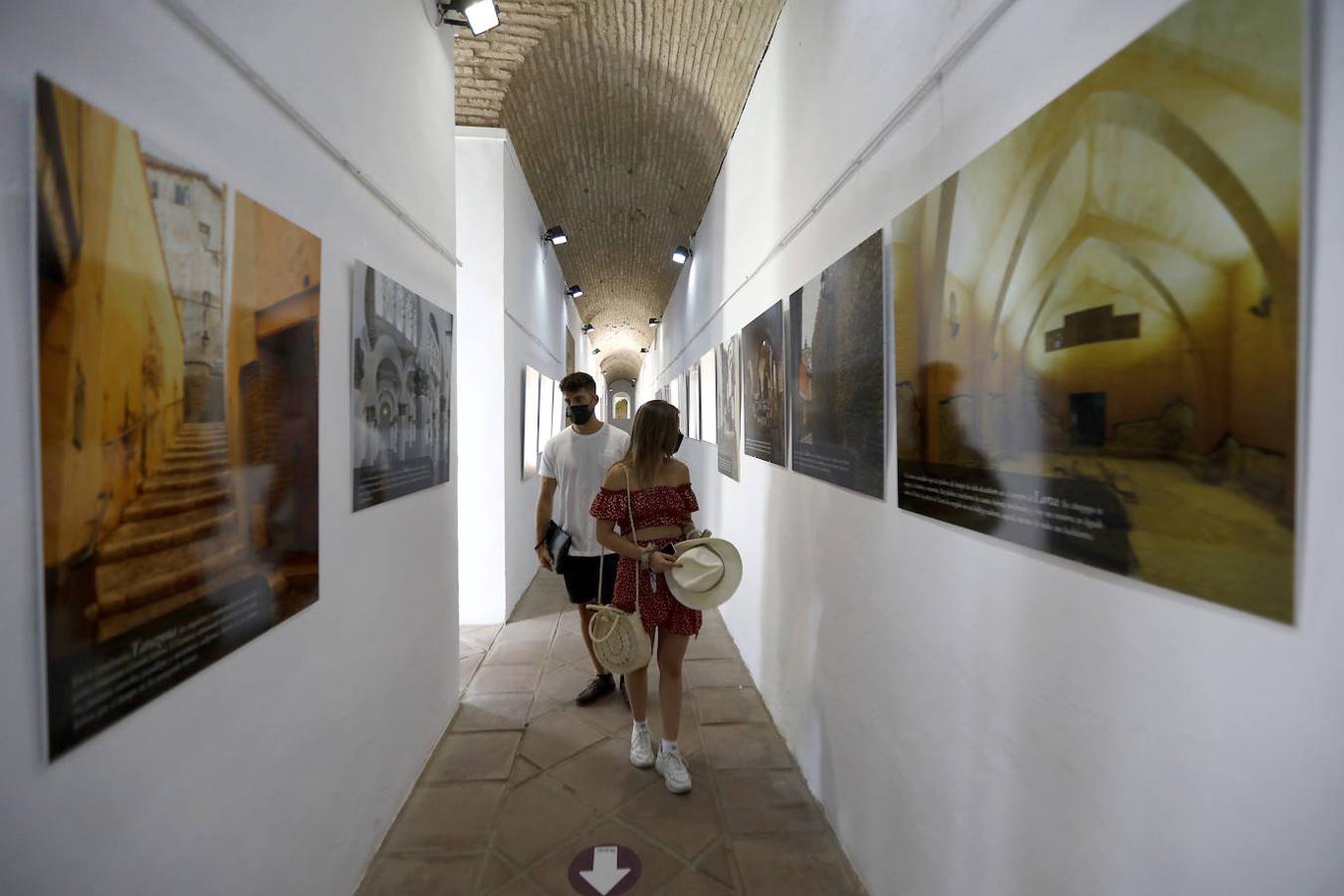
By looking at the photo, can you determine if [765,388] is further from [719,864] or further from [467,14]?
[467,14]

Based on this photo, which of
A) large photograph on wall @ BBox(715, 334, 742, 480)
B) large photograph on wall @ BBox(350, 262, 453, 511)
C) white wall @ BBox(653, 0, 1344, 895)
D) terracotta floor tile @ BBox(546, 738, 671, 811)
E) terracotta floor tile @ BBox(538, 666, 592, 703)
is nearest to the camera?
white wall @ BBox(653, 0, 1344, 895)

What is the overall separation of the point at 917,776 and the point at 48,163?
99.4 inches

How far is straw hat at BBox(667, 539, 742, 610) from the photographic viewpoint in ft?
8.32

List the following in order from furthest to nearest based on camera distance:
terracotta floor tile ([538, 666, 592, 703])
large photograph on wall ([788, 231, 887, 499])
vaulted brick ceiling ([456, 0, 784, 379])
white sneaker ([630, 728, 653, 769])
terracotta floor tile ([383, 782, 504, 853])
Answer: vaulted brick ceiling ([456, 0, 784, 379])
terracotta floor tile ([538, 666, 592, 703])
white sneaker ([630, 728, 653, 769])
terracotta floor tile ([383, 782, 504, 853])
large photograph on wall ([788, 231, 887, 499])

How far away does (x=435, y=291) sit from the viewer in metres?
3.13

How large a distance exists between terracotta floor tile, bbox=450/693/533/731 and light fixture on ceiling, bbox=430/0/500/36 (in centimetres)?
406

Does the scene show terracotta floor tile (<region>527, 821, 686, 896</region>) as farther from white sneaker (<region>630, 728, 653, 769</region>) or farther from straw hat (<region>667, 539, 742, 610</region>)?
straw hat (<region>667, 539, 742, 610</region>)

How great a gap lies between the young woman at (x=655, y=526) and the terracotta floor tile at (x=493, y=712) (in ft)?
3.94

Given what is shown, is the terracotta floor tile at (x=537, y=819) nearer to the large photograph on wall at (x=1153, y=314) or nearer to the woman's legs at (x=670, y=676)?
the woman's legs at (x=670, y=676)

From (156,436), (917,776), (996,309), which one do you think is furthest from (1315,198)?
(156,436)

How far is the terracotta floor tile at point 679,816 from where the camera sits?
252 centimetres

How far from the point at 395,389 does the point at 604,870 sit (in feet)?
7.38

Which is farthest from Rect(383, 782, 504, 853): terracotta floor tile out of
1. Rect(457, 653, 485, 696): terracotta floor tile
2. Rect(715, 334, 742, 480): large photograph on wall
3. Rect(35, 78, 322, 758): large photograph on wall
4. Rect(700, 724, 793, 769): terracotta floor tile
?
Rect(715, 334, 742, 480): large photograph on wall

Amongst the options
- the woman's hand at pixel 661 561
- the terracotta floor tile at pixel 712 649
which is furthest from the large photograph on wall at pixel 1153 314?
the terracotta floor tile at pixel 712 649
